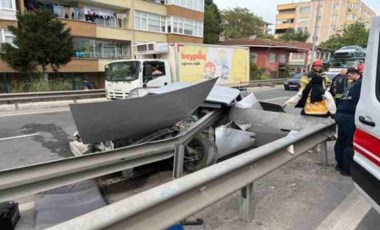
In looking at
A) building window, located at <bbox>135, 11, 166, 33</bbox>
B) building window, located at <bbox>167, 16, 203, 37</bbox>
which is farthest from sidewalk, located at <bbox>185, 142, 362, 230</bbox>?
building window, located at <bbox>167, 16, 203, 37</bbox>

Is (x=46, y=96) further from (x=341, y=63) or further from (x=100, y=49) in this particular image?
(x=341, y=63)

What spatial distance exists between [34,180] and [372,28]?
3268mm

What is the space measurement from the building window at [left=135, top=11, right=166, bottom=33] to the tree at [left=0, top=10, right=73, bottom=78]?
37.7ft

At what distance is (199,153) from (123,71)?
9.43 meters

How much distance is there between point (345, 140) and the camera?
15.3ft

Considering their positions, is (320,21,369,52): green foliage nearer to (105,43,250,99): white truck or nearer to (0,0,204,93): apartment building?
(0,0,204,93): apartment building

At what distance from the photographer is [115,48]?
95.7ft

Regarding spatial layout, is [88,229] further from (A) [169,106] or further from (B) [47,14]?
(B) [47,14]

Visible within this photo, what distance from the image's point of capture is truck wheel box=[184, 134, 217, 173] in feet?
15.1

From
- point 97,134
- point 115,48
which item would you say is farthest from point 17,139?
point 115,48

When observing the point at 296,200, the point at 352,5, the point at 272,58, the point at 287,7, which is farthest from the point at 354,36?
the point at 287,7

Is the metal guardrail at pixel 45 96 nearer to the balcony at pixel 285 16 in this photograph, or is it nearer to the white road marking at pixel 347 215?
the white road marking at pixel 347 215

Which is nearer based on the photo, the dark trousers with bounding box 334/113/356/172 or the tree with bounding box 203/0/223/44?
the dark trousers with bounding box 334/113/356/172

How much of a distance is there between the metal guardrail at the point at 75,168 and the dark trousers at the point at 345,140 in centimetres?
224
